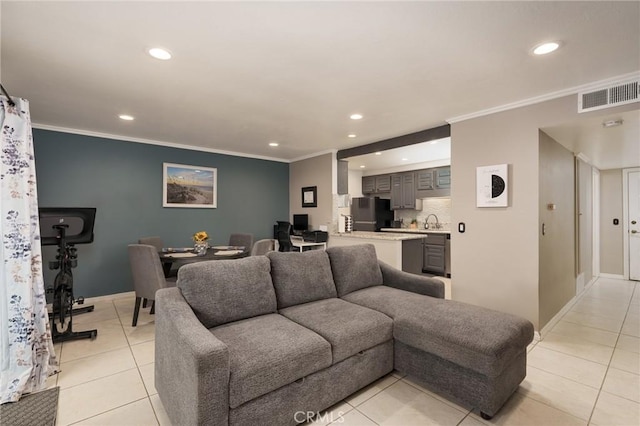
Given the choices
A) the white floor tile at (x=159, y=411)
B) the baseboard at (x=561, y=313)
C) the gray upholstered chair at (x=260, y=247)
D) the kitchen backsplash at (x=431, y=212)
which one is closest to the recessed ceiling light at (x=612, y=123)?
the baseboard at (x=561, y=313)

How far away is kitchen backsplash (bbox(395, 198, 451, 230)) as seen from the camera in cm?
657

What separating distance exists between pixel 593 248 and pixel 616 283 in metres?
0.69

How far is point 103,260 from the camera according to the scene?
431 centimetres

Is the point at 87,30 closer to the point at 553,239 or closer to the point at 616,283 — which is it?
the point at 553,239

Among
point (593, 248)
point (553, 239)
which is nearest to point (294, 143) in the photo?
point (553, 239)

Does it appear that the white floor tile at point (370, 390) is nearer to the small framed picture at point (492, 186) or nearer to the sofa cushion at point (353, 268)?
the sofa cushion at point (353, 268)

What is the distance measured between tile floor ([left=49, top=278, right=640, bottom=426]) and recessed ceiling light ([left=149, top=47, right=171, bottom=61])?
2456mm

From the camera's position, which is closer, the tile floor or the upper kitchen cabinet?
the tile floor

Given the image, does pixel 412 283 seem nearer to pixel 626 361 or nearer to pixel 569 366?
pixel 569 366

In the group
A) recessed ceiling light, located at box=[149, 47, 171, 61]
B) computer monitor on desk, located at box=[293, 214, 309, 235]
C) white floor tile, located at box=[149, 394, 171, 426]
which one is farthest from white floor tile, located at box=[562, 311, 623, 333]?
recessed ceiling light, located at box=[149, 47, 171, 61]

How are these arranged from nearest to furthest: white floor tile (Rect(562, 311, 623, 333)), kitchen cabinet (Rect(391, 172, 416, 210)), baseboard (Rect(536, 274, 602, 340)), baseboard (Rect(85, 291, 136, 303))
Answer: baseboard (Rect(536, 274, 602, 340)), white floor tile (Rect(562, 311, 623, 333)), baseboard (Rect(85, 291, 136, 303)), kitchen cabinet (Rect(391, 172, 416, 210))

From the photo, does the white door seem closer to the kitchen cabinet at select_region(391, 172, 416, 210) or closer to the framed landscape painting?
the kitchen cabinet at select_region(391, 172, 416, 210)

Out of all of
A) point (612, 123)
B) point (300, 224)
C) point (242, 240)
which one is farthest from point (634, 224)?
point (242, 240)

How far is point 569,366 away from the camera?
2.44 m
